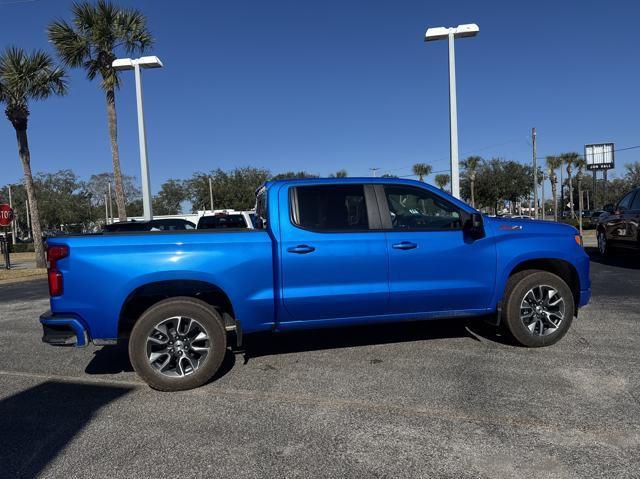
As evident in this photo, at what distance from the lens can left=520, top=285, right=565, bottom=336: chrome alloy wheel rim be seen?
5117mm

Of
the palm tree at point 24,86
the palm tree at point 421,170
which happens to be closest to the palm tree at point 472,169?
the palm tree at point 421,170

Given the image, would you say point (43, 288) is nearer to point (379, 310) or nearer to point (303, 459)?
point (379, 310)

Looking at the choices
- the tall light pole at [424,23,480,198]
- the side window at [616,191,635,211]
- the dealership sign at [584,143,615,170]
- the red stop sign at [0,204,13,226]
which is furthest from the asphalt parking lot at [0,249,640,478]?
the dealership sign at [584,143,615,170]

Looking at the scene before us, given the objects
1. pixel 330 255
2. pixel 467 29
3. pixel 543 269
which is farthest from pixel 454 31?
pixel 330 255

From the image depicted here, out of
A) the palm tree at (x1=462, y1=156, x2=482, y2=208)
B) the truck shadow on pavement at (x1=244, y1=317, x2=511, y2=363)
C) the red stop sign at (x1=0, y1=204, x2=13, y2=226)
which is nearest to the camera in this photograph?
the truck shadow on pavement at (x1=244, y1=317, x2=511, y2=363)

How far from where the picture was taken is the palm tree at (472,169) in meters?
52.0

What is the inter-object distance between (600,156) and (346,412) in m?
36.4

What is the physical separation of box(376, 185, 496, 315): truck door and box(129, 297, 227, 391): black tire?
1.69 metres

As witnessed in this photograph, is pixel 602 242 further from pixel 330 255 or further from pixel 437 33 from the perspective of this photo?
pixel 330 255

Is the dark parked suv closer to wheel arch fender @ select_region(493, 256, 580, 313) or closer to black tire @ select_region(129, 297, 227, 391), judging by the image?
wheel arch fender @ select_region(493, 256, 580, 313)

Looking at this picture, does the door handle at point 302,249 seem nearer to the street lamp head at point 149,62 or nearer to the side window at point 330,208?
the side window at point 330,208

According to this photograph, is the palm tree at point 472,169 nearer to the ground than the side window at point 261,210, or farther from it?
farther from it

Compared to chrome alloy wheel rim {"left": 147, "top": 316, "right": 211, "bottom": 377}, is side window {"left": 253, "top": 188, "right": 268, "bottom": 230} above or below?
above

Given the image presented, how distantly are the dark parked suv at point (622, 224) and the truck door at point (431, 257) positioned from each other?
7.77m
